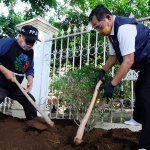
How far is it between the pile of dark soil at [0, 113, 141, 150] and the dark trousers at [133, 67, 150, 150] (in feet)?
0.68

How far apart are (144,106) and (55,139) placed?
3.71 feet

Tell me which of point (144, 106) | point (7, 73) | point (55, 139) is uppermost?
point (7, 73)

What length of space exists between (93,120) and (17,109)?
2245mm

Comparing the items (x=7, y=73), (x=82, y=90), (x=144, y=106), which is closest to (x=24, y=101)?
(x=7, y=73)

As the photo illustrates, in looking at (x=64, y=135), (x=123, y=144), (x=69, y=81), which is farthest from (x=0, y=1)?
(x=123, y=144)

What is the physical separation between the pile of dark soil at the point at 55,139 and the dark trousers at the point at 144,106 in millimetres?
208

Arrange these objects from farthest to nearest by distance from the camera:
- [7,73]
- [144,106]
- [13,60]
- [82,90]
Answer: [13,60] → [7,73] → [82,90] → [144,106]

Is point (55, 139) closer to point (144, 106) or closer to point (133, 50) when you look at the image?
point (144, 106)

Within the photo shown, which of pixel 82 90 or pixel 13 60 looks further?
pixel 13 60

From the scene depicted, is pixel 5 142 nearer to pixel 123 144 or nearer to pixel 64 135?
pixel 64 135

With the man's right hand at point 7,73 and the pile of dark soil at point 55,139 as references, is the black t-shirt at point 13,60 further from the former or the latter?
the pile of dark soil at point 55,139

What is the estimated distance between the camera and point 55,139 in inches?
96.9

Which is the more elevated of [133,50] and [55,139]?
[133,50]

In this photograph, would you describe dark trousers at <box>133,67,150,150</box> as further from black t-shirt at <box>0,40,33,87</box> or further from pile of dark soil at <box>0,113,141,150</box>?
black t-shirt at <box>0,40,33,87</box>
